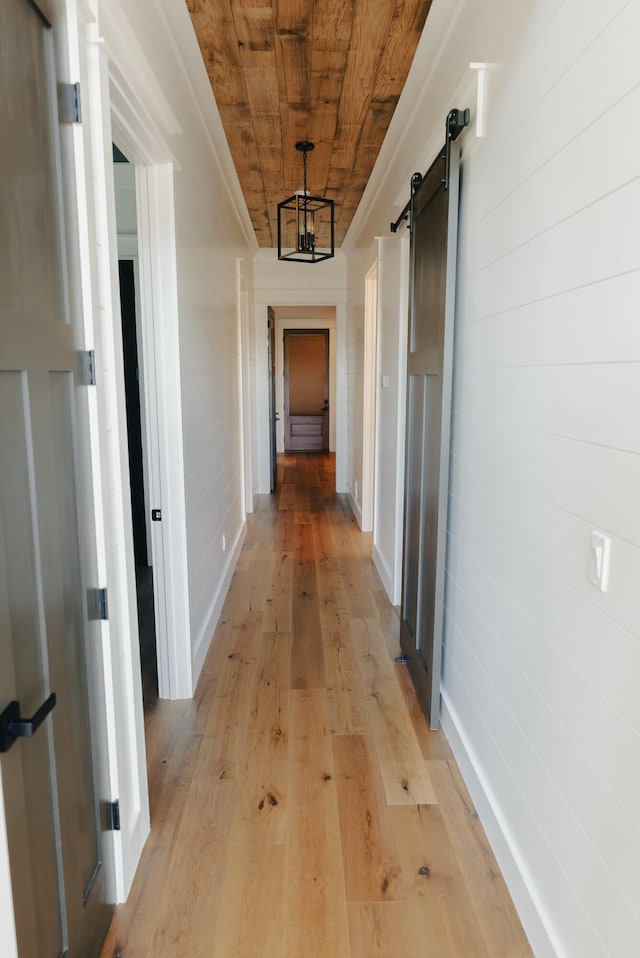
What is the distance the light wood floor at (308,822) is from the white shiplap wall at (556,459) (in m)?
0.17

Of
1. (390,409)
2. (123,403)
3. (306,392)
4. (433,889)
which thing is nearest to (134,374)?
(390,409)

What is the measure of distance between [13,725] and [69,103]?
1266 mm

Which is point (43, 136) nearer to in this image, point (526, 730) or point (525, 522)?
point (525, 522)

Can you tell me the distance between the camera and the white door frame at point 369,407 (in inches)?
201

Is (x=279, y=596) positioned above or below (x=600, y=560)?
below

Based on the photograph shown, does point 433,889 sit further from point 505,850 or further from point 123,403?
point 123,403

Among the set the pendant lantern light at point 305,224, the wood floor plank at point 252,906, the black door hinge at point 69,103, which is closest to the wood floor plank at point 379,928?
the wood floor plank at point 252,906

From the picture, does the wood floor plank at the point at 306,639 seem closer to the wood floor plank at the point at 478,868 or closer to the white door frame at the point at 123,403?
the white door frame at the point at 123,403

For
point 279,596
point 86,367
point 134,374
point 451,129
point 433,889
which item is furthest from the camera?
point 134,374

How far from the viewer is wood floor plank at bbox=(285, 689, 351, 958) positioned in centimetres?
153

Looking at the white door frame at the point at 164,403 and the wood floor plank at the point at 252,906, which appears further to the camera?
the white door frame at the point at 164,403

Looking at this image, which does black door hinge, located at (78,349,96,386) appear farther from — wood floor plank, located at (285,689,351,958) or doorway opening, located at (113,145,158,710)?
doorway opening, located at (113,145,158,710)

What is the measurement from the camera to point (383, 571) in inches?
163

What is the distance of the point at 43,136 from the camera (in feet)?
3.89
